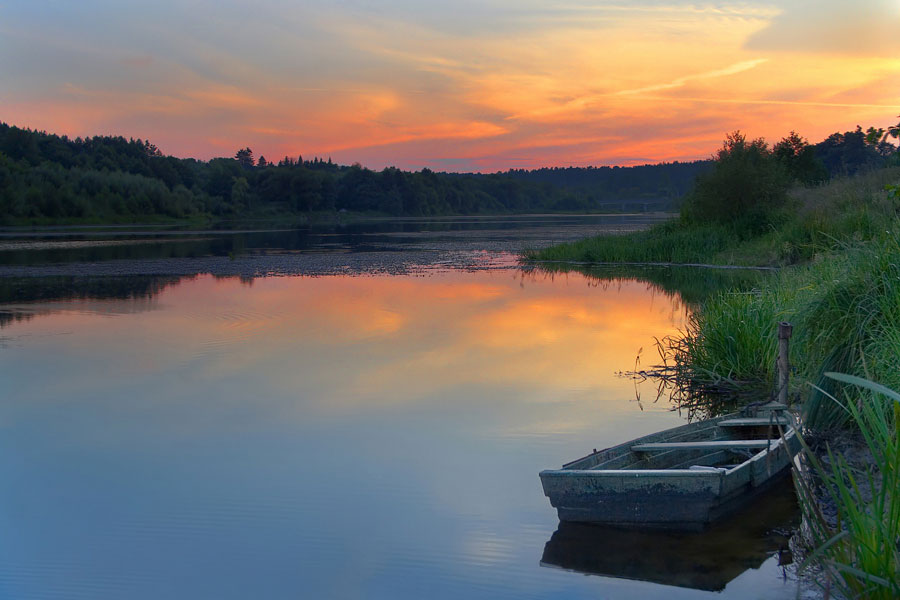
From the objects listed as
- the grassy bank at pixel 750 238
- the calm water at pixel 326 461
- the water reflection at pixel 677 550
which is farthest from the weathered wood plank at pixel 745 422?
the grassy bank at pixel 750 238

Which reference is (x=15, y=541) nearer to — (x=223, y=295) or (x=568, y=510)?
(x=568, y=510)

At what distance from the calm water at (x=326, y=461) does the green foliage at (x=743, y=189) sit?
48.9ft

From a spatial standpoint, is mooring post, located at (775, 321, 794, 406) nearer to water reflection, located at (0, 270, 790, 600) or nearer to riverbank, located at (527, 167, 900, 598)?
riverbank, located at (527, 167, 900, 598)

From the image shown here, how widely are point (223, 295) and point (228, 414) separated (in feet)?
38.6

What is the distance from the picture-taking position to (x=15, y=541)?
6.34 meters

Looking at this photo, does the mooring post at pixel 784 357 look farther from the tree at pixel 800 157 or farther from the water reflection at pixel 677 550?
the tree at pixel 800 157

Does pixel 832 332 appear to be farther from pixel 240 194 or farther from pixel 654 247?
pixel 240 194

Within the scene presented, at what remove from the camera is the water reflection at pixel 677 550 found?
569 cm

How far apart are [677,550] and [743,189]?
26.5 meters

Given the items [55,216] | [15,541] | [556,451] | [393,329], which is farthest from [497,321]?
[55,216]

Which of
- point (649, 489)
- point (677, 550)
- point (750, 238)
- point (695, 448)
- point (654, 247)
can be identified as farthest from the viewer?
point (654, 247)

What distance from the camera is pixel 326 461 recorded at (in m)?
8.12

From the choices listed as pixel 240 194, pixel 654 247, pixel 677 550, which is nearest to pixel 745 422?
pixel 677 550

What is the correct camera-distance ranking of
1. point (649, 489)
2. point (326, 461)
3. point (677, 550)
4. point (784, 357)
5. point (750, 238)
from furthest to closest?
point (750, 238)
point (326, 461)
point (784, 357)
point (649, 489)
point (677, 550)
